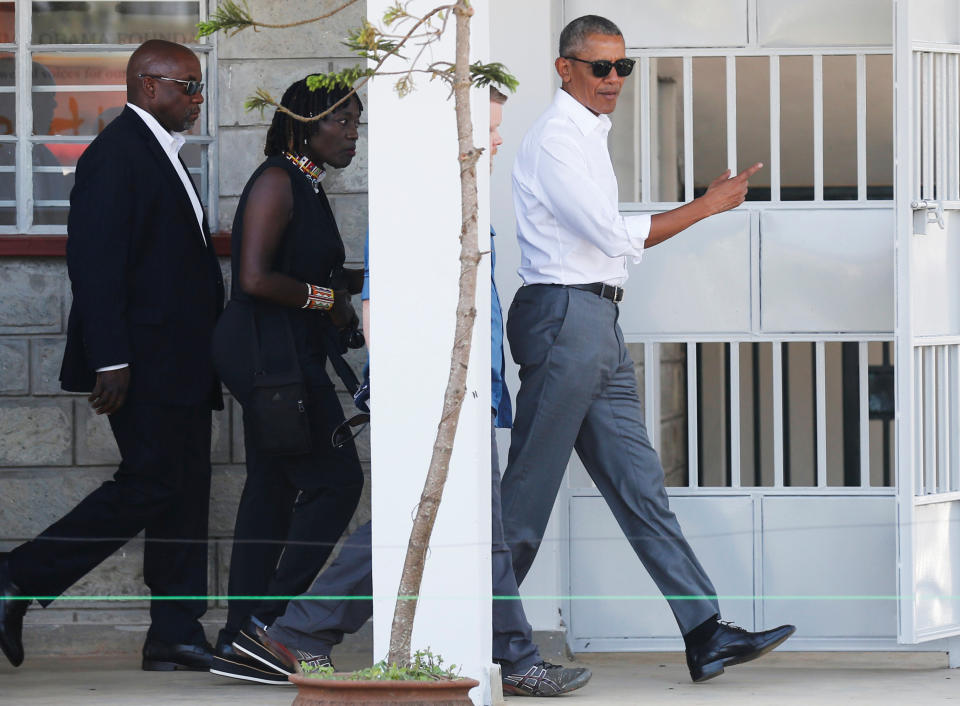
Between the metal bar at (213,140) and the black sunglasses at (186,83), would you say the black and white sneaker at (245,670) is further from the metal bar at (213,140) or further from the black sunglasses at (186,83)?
the black sunglasses at (186,83)

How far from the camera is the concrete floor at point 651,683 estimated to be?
15.9ft

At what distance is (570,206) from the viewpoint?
16.0 ft

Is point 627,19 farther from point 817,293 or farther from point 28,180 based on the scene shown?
point 28,180

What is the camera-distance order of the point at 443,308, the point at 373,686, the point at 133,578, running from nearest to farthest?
1. the point at 373,686
2. the point at 443,308
3. the point at 133,578

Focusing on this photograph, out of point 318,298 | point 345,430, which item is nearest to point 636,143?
point 318,298

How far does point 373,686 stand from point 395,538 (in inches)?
31.7

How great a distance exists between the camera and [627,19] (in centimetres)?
571

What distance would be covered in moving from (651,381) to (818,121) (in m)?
1.06

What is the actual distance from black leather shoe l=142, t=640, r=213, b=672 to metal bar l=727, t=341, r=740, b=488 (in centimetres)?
189

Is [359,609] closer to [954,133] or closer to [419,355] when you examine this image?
[419,355]

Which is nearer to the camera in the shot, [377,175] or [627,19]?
[377,175]

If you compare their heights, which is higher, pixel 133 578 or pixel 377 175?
pixel 377 175

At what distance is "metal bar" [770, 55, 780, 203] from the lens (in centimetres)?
570

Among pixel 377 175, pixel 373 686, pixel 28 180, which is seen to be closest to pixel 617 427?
pixel 377 175
